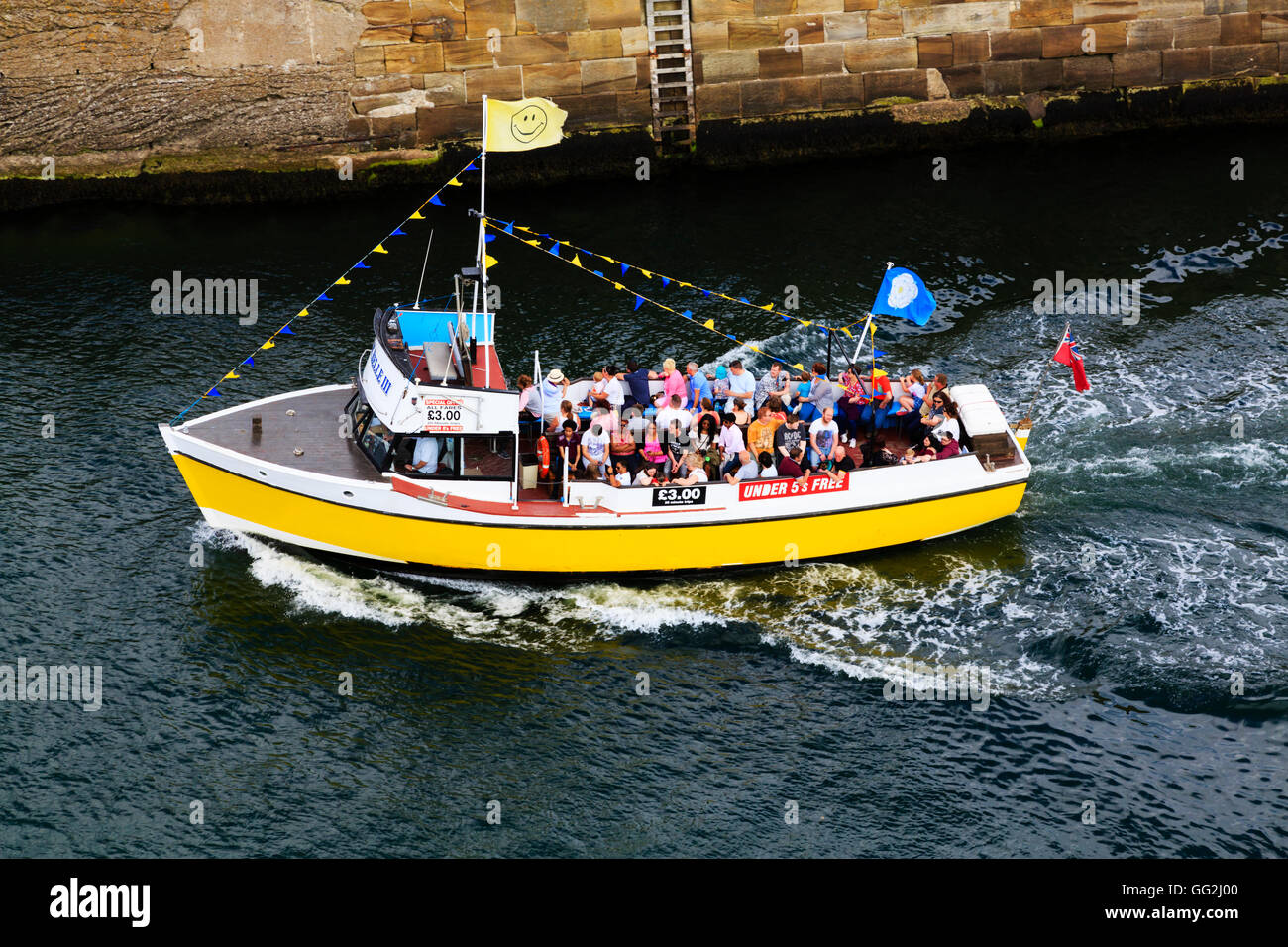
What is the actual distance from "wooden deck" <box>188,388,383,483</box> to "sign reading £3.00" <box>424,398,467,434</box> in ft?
3.81

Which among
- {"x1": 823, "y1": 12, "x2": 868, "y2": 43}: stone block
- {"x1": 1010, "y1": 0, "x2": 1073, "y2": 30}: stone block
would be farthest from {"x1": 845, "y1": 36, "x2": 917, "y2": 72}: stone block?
{"x1": 1010, "y1": 0, "x2": 1073, "y2": 30}: stone block

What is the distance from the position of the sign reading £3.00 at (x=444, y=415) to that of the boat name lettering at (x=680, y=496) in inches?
118

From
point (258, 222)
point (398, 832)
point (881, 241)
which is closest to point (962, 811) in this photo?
point (398, 832)

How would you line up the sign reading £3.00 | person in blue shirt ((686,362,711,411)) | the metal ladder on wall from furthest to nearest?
1. the metal ladder on wall
2. person in blue shirt ((686,362,711,411))
3. the sign reading £3.00

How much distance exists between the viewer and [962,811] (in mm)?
17266

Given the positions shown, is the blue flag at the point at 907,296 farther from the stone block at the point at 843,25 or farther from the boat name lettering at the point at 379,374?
the stone block at the point at 843,25

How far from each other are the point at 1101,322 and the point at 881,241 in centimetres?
558

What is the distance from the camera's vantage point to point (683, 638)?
20.3 metres

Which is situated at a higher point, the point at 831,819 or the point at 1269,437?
the point at 1269,437

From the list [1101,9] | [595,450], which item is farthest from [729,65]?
[595,450]

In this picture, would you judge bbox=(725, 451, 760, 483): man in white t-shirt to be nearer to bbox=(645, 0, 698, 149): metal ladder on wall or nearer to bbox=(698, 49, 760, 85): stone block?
bbox=(645, 0, 698, 149): metal ladder on wall

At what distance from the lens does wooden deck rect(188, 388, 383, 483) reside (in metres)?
21.1

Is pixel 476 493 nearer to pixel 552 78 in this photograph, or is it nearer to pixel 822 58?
pixel 552 78
